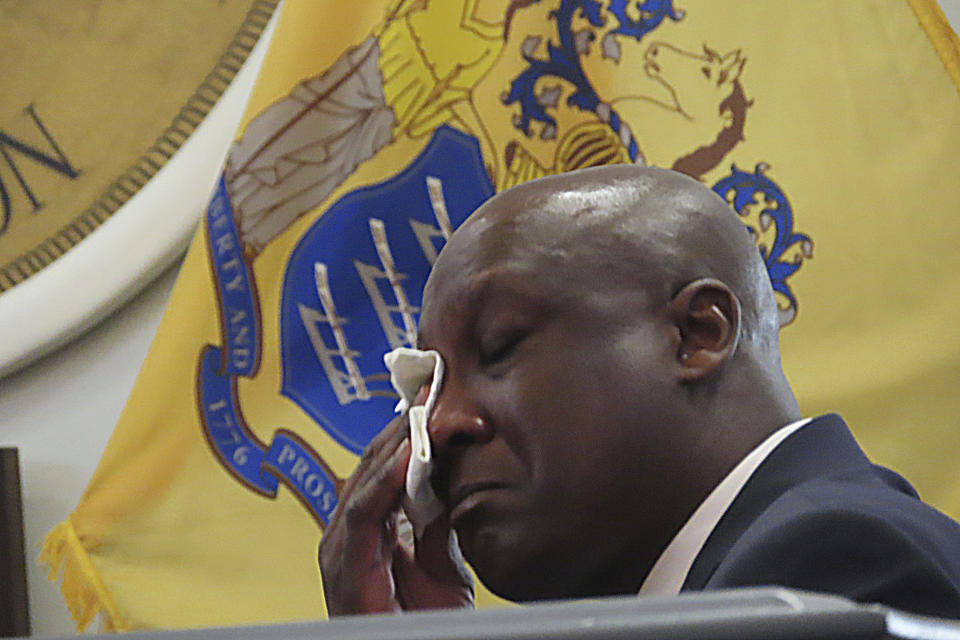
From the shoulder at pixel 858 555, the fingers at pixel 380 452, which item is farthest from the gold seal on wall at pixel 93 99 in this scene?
the shoulder at pixel 858 555

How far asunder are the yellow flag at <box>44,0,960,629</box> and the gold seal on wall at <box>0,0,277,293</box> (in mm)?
288

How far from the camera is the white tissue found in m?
0.75

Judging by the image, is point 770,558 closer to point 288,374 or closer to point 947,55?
point 947,55

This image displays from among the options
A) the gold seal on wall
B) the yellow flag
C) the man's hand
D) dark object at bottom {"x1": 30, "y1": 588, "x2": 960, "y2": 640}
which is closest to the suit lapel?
the man's hand

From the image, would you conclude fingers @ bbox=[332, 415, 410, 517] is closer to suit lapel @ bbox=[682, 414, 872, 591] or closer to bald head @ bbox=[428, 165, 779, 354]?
bald head @ bbox=[428, 165, 779, 354]

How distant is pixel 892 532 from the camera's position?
0.51m

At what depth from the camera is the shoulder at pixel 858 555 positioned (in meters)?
0.50

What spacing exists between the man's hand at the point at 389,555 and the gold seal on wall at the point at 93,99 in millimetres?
1165

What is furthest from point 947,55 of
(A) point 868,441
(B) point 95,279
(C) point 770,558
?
(B) point 95,279

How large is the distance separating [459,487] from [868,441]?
2.55ft

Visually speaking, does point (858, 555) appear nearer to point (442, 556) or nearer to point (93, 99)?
point (442, 556)

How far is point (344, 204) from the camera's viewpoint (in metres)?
1.72

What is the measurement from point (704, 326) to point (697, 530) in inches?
4.7

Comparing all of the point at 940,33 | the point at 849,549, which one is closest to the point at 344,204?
the point at 940,33
